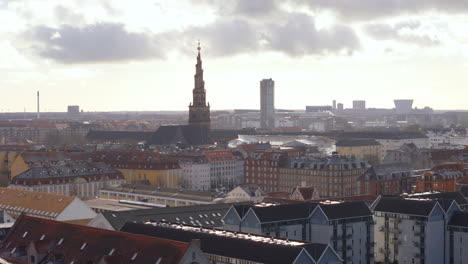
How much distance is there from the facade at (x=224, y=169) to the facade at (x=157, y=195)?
1270 inches

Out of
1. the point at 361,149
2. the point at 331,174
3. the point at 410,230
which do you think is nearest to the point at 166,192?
the point at 331,174

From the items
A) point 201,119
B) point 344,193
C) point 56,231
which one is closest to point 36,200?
point 56,231

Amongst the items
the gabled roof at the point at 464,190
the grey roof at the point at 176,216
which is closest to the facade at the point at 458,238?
the gabled roof at the point at 464,190

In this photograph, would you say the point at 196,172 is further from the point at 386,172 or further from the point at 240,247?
the point at 240,247

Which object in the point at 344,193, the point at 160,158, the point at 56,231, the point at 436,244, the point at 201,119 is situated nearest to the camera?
the point at 56,231

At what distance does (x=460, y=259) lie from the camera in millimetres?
70625

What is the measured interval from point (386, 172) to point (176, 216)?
49.9m

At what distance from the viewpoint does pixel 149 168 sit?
441 feet

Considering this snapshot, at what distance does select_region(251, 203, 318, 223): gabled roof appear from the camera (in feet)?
217

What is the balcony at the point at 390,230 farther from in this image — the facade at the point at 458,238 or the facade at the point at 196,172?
the facade at the point at 196,172

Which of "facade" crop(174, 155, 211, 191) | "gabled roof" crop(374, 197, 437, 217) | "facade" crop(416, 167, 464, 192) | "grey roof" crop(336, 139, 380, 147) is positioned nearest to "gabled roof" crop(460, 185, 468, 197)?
"facade" crop(416, 167, 464, 192)

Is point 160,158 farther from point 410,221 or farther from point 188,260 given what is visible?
point 188,260

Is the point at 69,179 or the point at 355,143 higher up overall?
the point at 355,143

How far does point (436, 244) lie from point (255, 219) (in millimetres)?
16502
